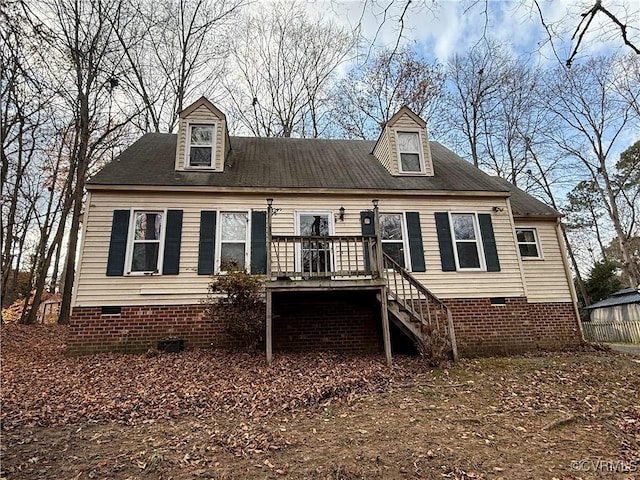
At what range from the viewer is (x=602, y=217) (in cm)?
2267

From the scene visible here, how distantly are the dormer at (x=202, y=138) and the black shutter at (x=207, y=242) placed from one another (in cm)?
169

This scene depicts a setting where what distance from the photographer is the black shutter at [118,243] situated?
317 inches

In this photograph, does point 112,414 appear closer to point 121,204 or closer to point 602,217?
point 121,204

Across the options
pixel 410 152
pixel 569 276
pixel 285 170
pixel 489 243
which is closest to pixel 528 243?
pixel 569 276

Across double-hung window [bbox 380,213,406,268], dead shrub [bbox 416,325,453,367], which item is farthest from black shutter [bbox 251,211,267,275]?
dead shrub [bbox 416,325,453,367]

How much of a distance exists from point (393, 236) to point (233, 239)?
4.12 m

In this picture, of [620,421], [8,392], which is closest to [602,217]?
[620,421]

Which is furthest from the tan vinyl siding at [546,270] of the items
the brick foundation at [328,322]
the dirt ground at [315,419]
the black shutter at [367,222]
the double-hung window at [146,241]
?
the double-hung window at [146,241]

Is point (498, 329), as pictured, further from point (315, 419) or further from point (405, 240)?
point (315, 419)

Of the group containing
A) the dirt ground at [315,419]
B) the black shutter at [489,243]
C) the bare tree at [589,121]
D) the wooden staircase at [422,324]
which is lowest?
the dirt ground at [315,419]

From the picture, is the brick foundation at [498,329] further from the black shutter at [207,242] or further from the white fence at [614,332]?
the black shutter at [207,242]

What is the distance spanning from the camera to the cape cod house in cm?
784

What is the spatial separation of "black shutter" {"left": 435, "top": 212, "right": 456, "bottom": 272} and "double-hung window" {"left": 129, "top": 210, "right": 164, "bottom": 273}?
23.0ft

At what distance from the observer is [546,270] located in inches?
401
